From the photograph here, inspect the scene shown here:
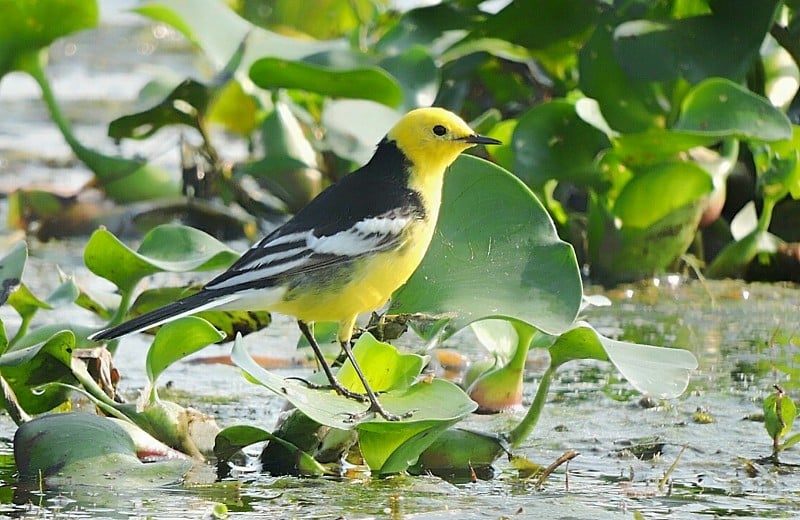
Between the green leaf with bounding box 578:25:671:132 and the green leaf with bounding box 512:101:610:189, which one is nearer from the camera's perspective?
the green leaf with bounding box 512:101:610:189

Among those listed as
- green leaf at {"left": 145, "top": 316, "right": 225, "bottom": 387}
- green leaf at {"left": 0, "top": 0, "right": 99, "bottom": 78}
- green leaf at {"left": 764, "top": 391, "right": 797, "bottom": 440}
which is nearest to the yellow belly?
green leaf at {"left": 145, "top": 316, "right": 225, "bottom": 387}

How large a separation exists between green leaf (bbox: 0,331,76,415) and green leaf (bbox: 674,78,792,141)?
8.27ft

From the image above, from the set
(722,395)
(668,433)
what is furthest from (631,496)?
(722,395)

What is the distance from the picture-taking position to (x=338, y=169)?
23.5ft

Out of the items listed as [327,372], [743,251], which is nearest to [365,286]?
[327,372]

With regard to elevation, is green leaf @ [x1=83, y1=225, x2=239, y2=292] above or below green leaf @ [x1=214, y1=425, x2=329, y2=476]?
above

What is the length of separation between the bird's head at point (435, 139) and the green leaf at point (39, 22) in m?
2.13

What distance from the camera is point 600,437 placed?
4465mm

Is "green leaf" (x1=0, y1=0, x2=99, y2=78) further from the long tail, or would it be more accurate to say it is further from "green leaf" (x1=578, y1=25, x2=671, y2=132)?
the long tail

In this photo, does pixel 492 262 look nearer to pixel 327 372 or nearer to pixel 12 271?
pixel 327 372

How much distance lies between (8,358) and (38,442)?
345 mm

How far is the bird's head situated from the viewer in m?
4.77

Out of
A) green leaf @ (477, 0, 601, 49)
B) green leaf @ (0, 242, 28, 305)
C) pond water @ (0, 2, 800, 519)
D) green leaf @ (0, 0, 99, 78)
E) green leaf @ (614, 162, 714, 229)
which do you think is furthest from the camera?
green leaf @ (477, 0, 601, 49)

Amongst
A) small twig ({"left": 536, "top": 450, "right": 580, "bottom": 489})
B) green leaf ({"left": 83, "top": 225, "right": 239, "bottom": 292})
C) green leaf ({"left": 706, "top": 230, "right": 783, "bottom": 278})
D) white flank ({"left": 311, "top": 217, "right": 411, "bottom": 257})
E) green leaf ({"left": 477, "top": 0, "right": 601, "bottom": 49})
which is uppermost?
green leaf ({"left": 477, "top": 0, "right": 601, "bottom": 49})
